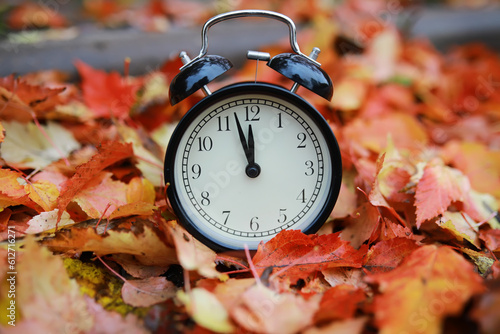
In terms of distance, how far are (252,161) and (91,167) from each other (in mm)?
548

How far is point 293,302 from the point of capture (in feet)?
3.32

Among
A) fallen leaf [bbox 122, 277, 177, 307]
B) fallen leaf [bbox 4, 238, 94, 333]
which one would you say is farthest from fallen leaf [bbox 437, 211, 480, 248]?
fallen leaf [bbox 4, 238, 94, 333]

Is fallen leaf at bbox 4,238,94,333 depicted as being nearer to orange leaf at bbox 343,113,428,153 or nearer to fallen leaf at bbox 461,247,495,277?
fallen leaf at bbox 461,247,495,277

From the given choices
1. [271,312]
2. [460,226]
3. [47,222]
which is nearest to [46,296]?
[47,222]

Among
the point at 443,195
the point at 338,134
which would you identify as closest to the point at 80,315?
the point at 443,195

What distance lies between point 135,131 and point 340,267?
3.47ft

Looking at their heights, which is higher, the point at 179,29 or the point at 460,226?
the point at 179,29

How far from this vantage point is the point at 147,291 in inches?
46.7

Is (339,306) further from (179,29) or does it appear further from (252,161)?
(179,29)

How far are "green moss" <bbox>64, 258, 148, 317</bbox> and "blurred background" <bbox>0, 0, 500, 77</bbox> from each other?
5.41 feet

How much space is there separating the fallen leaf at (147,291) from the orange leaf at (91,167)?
0.33m

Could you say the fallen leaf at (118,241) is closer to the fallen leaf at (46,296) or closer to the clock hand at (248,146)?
the fallen leaf at (46,296)

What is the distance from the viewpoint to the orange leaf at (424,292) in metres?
0.95

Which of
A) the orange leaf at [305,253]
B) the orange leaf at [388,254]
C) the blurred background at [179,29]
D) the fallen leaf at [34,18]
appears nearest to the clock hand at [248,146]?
the orange leaf at [305,253]
